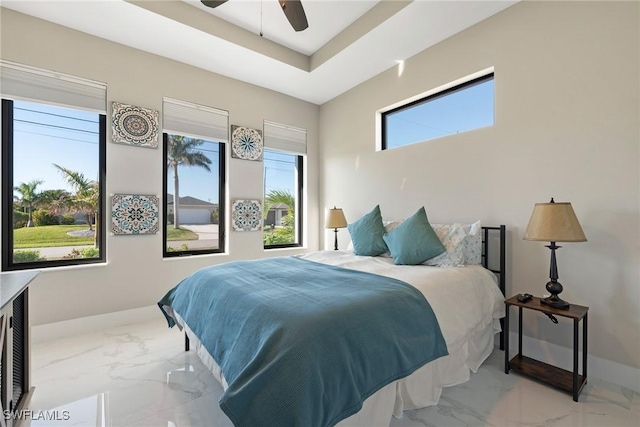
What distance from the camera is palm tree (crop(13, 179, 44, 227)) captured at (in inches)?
103

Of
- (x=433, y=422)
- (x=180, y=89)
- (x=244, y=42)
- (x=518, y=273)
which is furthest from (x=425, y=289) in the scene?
(x=180, y=89)

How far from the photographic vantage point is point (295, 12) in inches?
79.5

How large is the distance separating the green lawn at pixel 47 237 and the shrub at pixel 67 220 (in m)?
0.03

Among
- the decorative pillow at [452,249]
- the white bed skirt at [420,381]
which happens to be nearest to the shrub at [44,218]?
the white bed skirt at [420,381]

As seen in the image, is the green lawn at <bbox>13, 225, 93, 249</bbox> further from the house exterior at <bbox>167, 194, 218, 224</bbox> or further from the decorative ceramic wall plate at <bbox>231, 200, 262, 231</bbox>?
the decorative ceramic wall plate at <bbox>231, 200, 262, 231</bbox>

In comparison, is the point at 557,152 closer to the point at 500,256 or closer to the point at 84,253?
the point at 500,256

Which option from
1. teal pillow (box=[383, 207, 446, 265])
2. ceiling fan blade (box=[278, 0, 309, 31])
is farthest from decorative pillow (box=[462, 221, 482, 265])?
ceiling fan blade (box=[278, 0, 309, 31])

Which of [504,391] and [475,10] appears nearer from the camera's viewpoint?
[504,391]

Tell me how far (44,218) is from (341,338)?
10.3 feet

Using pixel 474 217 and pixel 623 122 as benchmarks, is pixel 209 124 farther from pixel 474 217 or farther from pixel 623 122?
pixel 623 122

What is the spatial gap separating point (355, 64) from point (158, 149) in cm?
246

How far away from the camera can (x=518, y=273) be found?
2.41m

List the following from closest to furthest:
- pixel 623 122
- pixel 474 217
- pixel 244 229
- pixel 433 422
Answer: pixel 433 422 < pixel 623 122 < pixel 474 217 < pixel 244 229

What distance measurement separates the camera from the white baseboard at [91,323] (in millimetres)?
2607
